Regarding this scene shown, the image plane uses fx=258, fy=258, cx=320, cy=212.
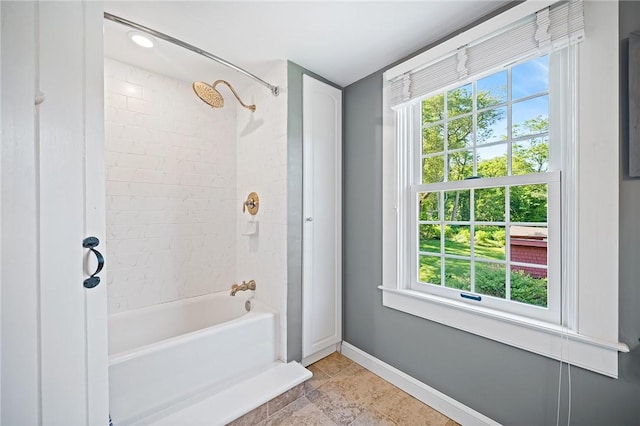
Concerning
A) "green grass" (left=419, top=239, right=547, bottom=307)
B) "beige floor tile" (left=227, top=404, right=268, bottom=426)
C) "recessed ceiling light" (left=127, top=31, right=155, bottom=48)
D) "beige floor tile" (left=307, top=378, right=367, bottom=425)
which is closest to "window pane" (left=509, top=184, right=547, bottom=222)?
"green grass" (left=419, top=239, right=547, bottom=307)

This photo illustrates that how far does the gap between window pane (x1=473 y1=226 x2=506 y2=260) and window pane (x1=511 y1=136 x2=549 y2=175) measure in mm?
329

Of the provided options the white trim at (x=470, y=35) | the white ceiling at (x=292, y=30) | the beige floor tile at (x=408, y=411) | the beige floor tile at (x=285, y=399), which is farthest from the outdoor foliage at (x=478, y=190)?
the beige floor tile at (x=285, y=399)

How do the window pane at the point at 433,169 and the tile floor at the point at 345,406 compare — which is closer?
the tile floor at the point at 345,406

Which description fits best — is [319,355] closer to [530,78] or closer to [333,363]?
[333,363]

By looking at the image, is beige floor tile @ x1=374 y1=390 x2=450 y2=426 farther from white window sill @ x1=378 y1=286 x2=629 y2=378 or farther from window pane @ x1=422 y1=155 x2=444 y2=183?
window pane @ x1=422 y1=155 x2=444 y2=183

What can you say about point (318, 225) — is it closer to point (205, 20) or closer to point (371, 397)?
point (371, 397)

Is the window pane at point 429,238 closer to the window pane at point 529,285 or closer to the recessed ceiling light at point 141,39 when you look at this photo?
the window pane at point 529,285

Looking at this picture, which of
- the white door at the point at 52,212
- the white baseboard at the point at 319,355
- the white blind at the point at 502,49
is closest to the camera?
the white door at the point at 52,212

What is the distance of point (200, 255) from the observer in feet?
7.52

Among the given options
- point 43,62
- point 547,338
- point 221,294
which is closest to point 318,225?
point 221,294

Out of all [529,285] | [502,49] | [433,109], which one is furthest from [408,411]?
[502,49]

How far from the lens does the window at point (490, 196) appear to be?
51.0 inches

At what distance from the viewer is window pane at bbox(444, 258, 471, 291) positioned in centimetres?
157

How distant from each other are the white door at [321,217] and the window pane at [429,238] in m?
0.68
